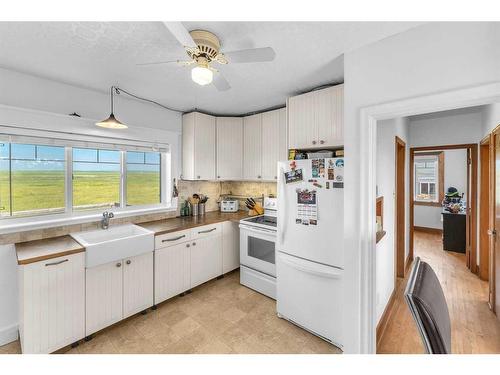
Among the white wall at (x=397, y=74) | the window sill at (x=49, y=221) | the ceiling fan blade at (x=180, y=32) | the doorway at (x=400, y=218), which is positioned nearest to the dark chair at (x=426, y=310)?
the white wall at (x=397, y=74)

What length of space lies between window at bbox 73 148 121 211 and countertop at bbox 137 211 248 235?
0.52 m

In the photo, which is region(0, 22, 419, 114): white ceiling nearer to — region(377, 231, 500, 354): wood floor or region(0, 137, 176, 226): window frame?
region(0, 137, 176, 226): window frame

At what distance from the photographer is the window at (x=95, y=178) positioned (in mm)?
2441

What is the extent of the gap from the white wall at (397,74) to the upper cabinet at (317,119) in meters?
0.35

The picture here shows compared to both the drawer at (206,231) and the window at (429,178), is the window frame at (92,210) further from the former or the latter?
the window at (429,178)

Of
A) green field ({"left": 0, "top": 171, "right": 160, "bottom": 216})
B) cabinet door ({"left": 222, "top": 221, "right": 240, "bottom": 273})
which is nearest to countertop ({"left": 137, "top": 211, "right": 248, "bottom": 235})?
cabinet door ({"left": 222, "top": 221, "right": 240, "bottom": 273})

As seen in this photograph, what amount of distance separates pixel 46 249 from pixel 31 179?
82 centimetres

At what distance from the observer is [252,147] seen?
3.27m

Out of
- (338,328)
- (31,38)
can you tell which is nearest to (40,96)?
(31,38)

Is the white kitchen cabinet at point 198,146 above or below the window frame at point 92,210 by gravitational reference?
above

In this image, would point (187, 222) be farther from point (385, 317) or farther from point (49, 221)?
point (385, 317)

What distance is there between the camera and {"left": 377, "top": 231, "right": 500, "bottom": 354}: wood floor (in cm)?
192

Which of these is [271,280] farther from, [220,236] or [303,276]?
[220,236]

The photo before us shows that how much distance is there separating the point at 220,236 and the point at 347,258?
5.69 feet
